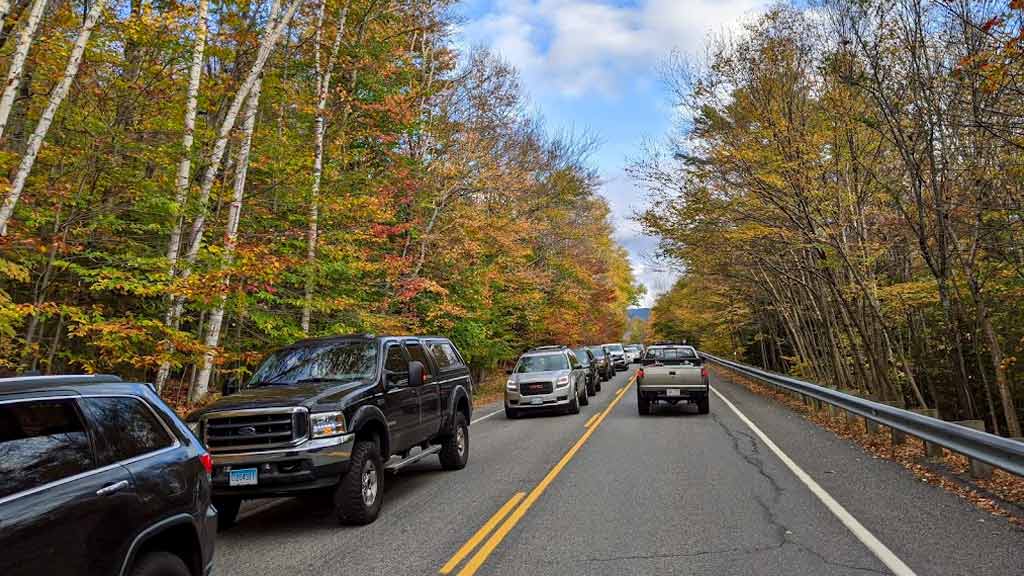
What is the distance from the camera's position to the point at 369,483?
7273 mm

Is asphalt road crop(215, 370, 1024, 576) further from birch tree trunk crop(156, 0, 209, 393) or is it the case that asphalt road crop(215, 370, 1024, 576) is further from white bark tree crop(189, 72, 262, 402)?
birch tree trunk crop(156, 0, 209, 393)

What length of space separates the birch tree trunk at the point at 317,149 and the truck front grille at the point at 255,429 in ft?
22.6

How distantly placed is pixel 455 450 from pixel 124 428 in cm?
674

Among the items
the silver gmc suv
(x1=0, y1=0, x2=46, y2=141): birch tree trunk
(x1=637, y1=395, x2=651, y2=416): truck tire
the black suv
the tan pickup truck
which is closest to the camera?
the black suv

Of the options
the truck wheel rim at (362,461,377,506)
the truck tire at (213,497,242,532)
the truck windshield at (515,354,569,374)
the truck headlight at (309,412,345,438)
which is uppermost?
the truck windshield at (515,354,569,374)

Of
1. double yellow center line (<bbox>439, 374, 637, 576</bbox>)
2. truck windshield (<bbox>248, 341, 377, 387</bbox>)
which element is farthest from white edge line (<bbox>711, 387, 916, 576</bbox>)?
truck windshield (<bbox>248, 341, 377, 387</bbox>)

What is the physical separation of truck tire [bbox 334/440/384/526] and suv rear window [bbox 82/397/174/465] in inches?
116

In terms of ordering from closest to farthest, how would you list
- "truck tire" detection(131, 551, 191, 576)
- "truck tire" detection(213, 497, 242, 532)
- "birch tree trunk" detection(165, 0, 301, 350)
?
"truck tire" detection(131, 551, 191, 576)
"truck tire" detection(213, 497, 242, 532)
"birch tree trunk" detection(165, 0, 301, 350)

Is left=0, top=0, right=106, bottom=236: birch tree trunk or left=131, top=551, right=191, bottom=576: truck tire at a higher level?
left=0, top=0, right=106, bottom=236: birch tree trunk

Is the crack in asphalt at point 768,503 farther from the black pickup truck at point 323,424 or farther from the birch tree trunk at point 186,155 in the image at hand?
the birch tree trunk at point 186,155

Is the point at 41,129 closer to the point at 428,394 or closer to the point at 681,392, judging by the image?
the point at 428,394

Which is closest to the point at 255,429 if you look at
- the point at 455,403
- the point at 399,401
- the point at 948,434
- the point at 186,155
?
the point at 399,401

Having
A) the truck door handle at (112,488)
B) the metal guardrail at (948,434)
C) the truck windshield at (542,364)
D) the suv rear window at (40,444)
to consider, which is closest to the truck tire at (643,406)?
the truck windshield at (542,364)

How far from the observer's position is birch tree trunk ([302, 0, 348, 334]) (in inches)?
559
